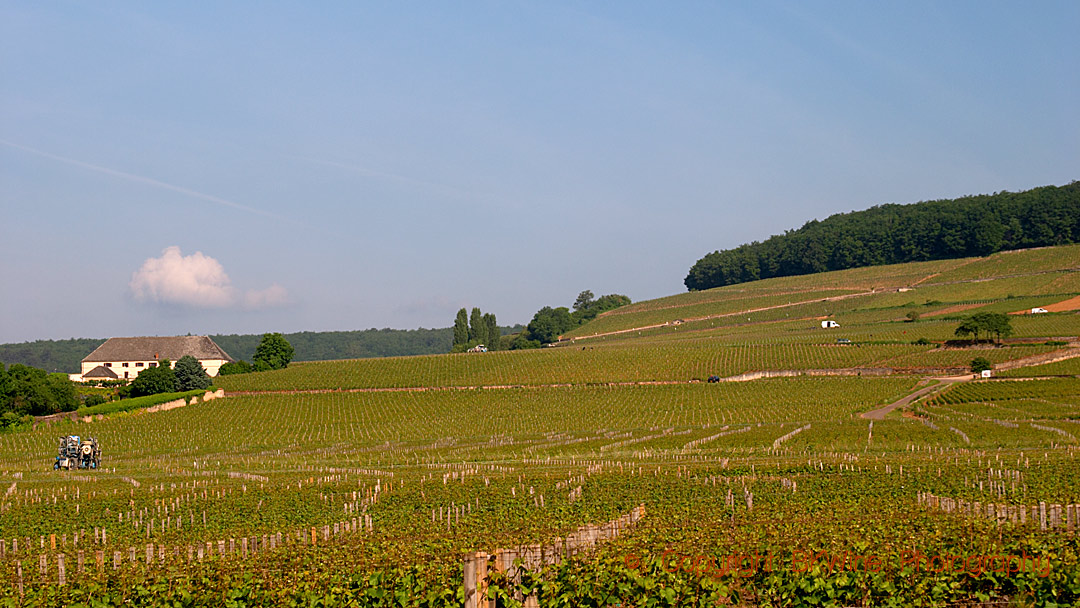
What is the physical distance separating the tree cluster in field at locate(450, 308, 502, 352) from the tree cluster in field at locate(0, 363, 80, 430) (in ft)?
282

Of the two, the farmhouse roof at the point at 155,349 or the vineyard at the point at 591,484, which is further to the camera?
the farmhouse roof at the point at 155,349

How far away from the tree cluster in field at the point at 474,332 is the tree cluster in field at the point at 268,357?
151 ft

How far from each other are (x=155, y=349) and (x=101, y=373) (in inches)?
389

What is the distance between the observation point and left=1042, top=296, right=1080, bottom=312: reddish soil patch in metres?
115

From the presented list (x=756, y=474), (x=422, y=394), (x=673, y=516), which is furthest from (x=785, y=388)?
(x=673, y=516)

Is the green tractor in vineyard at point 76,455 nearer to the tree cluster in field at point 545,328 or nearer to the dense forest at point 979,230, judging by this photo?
the tree cluster in field at point 545,328

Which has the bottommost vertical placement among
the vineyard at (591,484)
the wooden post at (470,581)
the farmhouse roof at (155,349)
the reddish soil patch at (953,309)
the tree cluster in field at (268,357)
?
the vineyard at (591,484)

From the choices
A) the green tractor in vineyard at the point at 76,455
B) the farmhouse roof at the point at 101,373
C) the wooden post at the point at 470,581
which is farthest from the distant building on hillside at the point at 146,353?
the wooden post at the point at 470,581

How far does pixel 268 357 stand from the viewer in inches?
4924

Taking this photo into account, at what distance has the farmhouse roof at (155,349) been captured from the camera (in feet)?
478

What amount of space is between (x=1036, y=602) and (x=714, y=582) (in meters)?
3.62

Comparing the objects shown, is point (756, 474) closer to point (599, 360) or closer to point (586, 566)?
point (586, 566)

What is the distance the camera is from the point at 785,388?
82.1m

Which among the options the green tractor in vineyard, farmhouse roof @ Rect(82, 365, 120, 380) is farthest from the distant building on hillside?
the green tractor in vineyard
